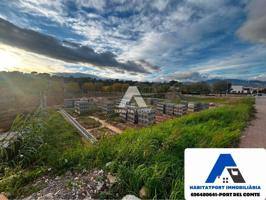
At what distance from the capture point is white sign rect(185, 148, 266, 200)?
1.82m

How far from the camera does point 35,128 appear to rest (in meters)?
3.50

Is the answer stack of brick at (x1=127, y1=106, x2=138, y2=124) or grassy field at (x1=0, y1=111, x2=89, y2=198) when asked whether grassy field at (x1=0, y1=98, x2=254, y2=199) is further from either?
stack of brick at (x1=127, y1=106, x2=138, y2=124)

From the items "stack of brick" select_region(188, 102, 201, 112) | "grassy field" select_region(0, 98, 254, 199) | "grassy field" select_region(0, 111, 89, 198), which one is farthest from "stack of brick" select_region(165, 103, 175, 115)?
"grassy field" select_region(0, 111, 89, 198)

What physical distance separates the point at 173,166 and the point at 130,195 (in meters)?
0.96

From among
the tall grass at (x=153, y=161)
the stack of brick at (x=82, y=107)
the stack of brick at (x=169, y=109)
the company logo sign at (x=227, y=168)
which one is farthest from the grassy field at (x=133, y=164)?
the stack of brick at (x=82, y=107)

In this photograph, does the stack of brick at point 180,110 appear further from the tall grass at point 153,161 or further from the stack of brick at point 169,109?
the tall grass at point 153,161

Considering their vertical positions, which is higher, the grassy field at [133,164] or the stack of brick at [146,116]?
the grassy field at [133,164]

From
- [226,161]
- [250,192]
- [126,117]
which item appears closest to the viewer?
[250,192]

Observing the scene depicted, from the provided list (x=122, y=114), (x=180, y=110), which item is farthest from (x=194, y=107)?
(x=122, y=114)

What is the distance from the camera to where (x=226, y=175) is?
6.32 feet

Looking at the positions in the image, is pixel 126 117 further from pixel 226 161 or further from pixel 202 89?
pixel 202 89

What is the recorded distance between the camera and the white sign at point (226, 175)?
1821 mm

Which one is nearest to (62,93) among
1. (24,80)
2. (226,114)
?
(24,80)

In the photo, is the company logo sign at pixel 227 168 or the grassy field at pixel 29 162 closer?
the company logo sign at pixel 227 168
